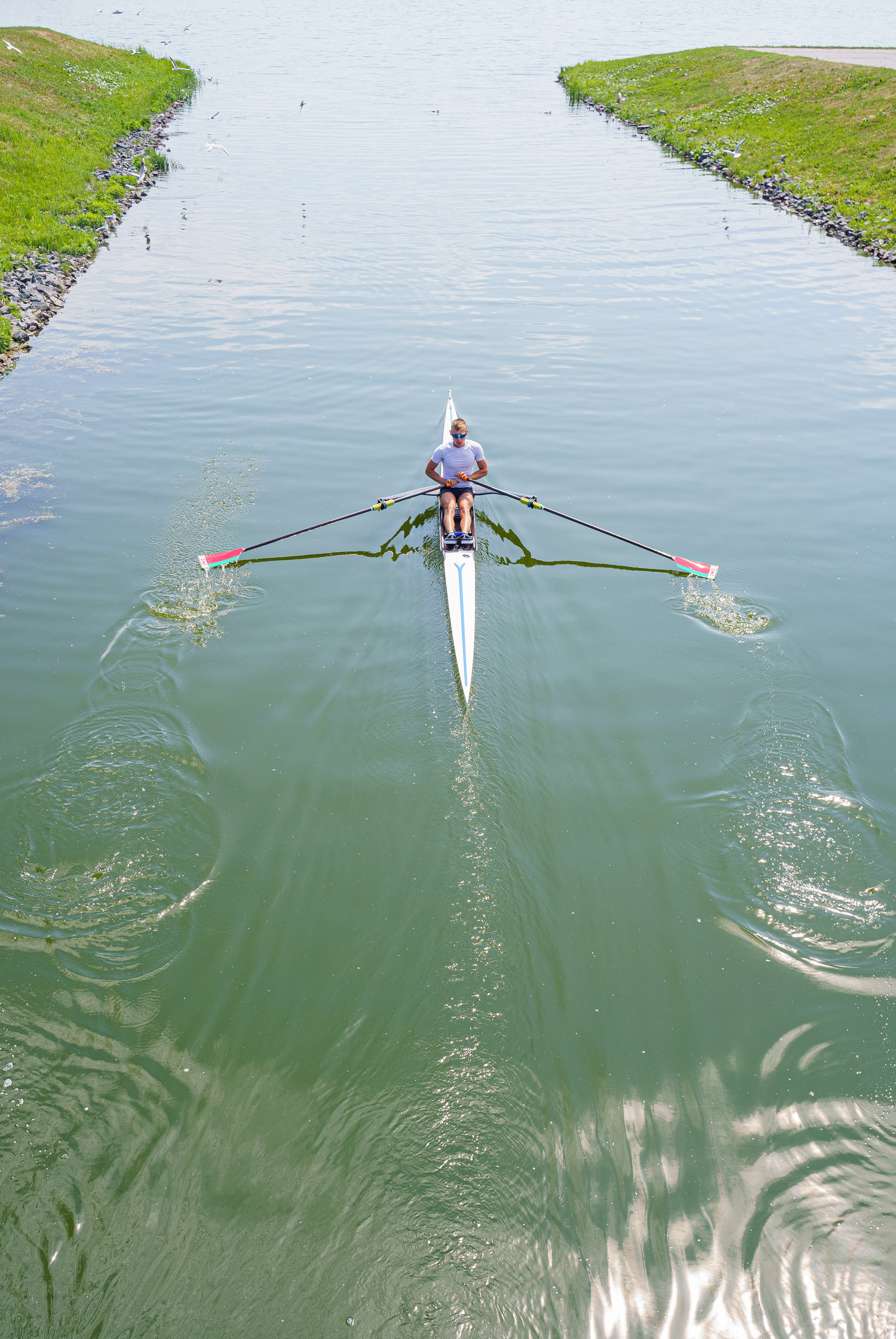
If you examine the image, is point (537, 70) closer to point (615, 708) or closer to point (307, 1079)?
point (615, 708)

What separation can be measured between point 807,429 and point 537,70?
6433 centimetres

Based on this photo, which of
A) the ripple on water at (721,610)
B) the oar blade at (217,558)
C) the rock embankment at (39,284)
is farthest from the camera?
the rock embankment at (39,284)

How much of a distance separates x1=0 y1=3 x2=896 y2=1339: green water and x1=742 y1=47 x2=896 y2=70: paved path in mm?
36776

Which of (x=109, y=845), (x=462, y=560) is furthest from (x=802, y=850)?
(x=109, y=845)

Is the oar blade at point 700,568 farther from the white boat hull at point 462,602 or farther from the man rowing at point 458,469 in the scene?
the man rowing at point 458,469

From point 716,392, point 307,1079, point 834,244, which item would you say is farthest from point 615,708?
point 834,244

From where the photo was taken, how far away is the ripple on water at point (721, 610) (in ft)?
42.9

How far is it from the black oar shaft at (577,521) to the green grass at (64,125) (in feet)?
68.2

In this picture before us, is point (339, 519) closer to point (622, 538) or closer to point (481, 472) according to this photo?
point (481, 472)

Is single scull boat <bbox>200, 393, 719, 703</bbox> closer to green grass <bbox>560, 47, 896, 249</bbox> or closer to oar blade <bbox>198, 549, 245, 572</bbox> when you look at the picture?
oar blade <bbox>198, 549, 245, 572</bbox>

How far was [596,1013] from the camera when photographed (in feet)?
25.8

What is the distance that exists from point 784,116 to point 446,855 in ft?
159

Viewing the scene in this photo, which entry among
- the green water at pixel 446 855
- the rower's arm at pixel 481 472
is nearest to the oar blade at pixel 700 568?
the green water at pixel 446 855

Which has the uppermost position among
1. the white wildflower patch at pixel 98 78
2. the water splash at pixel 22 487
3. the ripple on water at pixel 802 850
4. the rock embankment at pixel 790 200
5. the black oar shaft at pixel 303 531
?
the white wildflower patch at pixel 98 78
